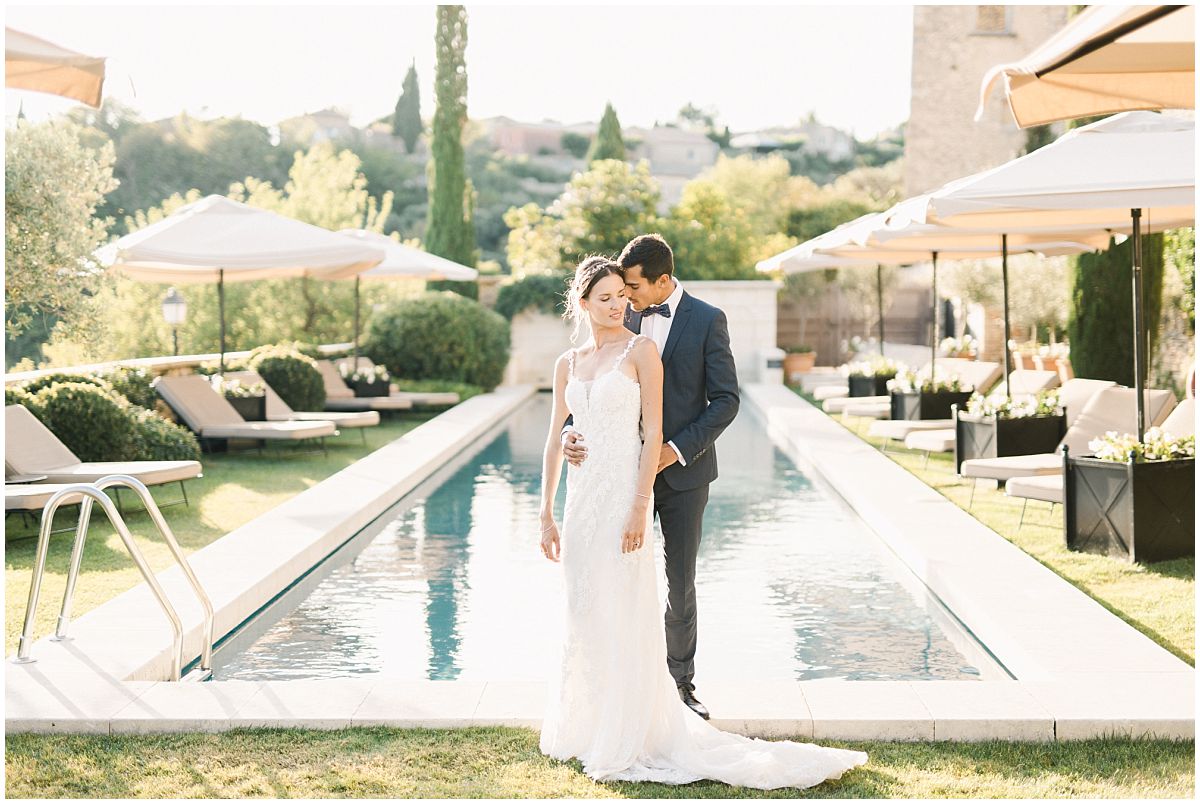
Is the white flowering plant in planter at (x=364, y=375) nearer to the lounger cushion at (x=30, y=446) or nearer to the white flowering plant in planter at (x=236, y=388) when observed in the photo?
the white flowering plant in planter at (x=236, y=388)

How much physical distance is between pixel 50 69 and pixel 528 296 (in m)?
20.9

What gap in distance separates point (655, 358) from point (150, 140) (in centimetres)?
5265

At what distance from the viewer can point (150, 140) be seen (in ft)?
173

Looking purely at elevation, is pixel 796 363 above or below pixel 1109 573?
above

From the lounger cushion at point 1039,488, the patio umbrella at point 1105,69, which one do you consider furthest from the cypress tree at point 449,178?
the patio umbrella at point 1105,69

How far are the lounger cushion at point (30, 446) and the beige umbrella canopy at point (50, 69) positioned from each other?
4.98 meters

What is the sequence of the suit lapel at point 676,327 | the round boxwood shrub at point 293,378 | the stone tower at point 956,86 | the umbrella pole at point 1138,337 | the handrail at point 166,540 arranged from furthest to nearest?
1. the stone tower at point 956,86
2. the round boxwood shrub at point 293,378
3. the umbrella pole at point 1138,337
4. the handrail at point 166,540
5. the suit lapel at point 676,327

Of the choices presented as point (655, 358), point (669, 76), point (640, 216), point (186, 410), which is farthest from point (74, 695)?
point (669, 76)

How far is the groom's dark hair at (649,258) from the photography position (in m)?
4.61

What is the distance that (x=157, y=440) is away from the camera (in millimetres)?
11516

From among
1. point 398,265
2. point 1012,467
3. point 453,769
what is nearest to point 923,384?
point 1012,467

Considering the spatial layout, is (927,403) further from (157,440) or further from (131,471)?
(131,471)

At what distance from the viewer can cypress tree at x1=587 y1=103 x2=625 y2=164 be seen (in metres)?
41.2

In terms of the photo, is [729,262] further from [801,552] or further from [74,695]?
[74,695]
